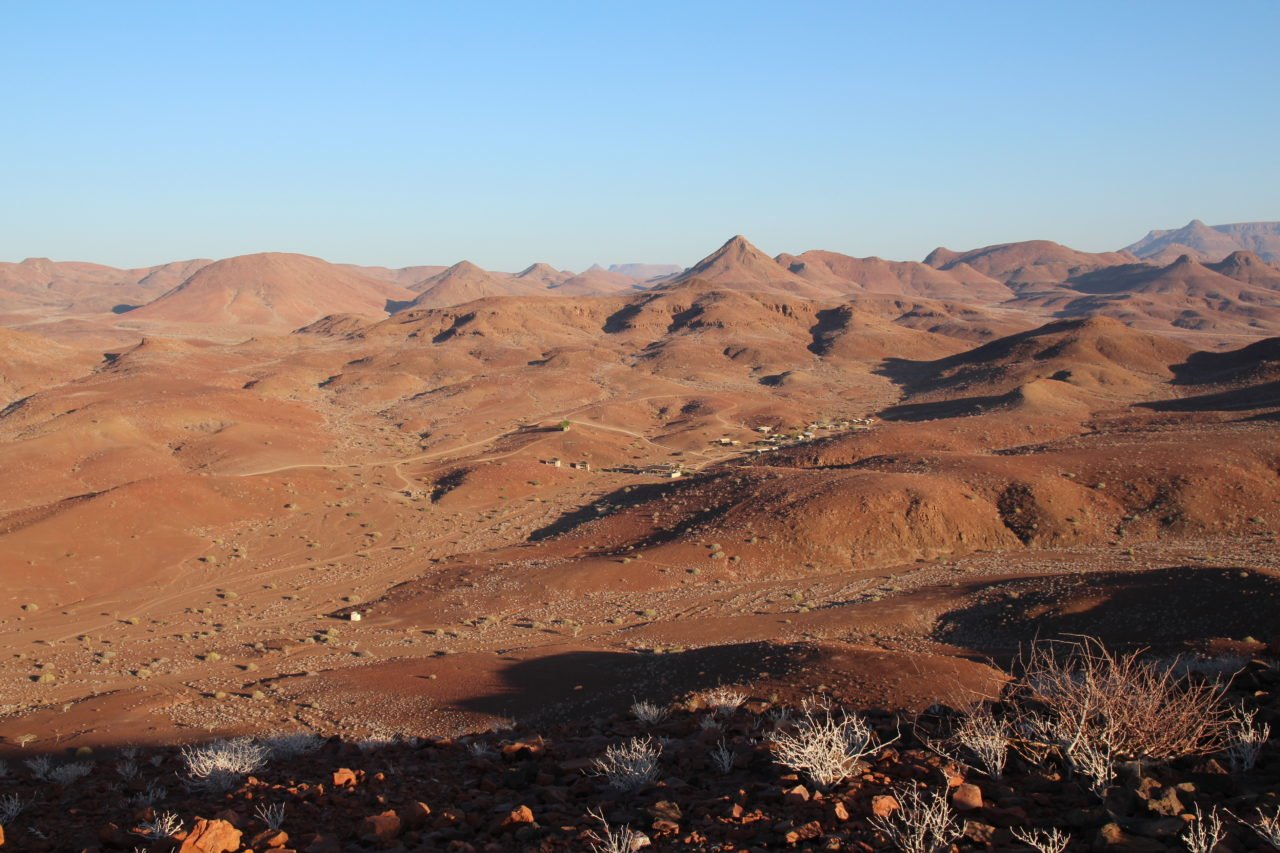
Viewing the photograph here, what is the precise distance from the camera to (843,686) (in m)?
11.7

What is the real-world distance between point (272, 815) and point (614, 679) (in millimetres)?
9002

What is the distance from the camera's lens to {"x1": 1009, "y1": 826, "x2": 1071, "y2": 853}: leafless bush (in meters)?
5.09

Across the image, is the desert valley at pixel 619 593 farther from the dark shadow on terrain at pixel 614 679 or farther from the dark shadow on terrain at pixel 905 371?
the dark shadow on terrain at pixel 905 371

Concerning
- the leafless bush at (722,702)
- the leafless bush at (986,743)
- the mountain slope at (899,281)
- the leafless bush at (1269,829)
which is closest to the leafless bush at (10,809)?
the leafless bush at (722,702)

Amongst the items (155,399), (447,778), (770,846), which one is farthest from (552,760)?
(155,399)

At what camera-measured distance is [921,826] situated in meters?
5.29

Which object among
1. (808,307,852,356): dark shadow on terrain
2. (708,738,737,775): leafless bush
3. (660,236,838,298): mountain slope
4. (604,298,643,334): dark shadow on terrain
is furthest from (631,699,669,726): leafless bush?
(660,236,838,298): mountain slope

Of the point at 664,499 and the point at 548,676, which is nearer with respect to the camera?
the point at 548,676

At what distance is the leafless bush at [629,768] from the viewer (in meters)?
6.99

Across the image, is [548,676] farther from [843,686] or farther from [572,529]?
[572,529]

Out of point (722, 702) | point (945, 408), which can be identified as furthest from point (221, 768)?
point (945, 408)

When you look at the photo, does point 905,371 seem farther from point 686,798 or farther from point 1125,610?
point 686,798

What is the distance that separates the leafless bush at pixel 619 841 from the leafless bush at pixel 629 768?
99 cm

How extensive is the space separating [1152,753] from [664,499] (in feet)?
87.4
